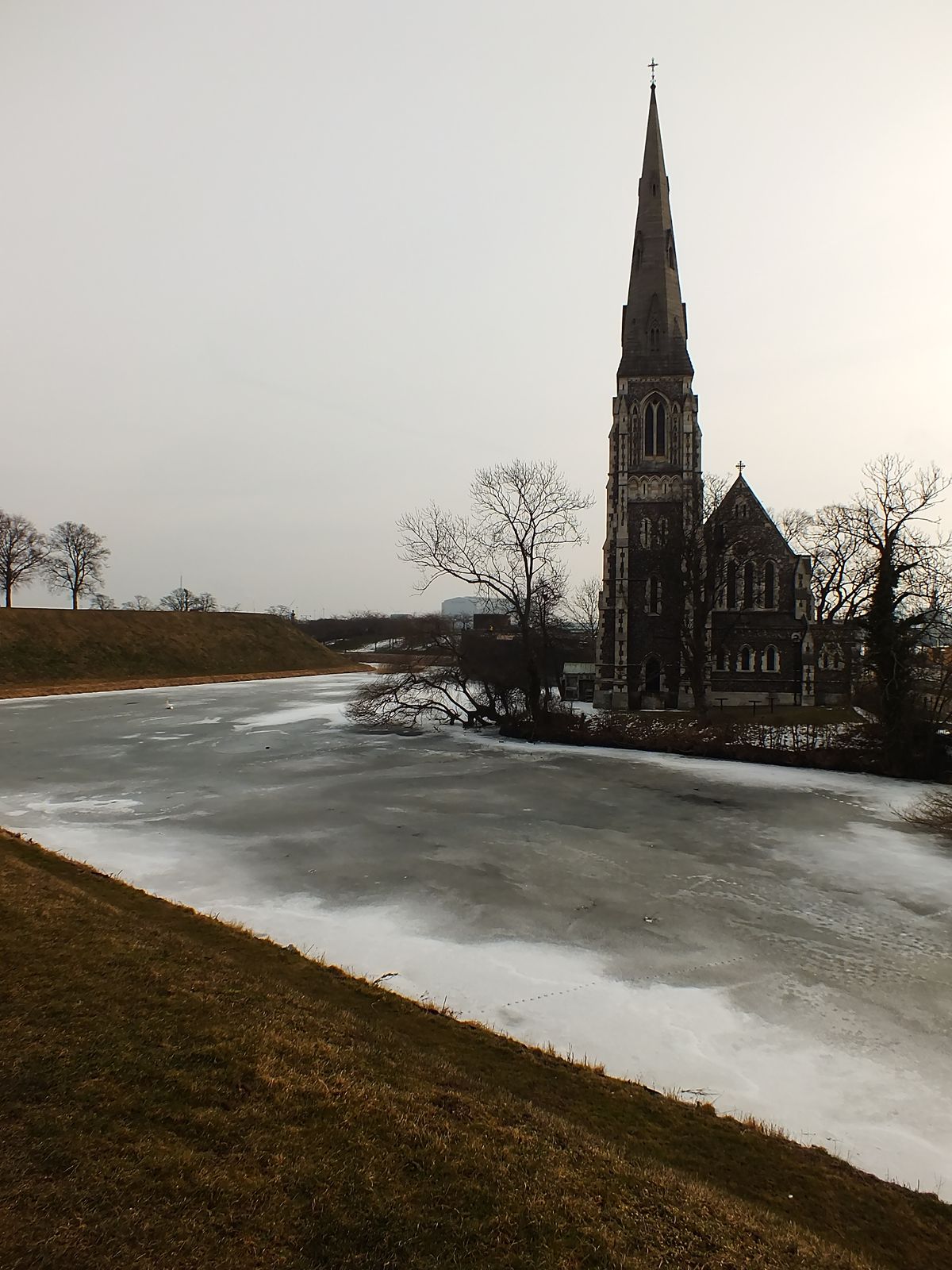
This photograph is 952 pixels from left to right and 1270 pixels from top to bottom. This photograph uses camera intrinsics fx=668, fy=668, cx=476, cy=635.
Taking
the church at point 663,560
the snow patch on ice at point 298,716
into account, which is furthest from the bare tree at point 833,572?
the snow patch on ice at point 298,716

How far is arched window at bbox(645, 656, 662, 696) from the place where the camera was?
34.7 meters

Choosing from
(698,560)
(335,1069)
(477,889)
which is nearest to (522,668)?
(698,560)

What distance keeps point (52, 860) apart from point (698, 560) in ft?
84.2

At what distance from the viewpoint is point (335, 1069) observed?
16.5 feet

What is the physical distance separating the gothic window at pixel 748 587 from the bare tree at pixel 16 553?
219ft

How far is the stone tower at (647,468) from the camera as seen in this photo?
34.5m

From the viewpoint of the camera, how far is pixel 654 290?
3666 cm

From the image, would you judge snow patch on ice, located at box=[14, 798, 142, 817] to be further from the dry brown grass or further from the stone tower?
the stone tower

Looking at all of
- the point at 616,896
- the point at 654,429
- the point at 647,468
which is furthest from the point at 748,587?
the point at 616,896

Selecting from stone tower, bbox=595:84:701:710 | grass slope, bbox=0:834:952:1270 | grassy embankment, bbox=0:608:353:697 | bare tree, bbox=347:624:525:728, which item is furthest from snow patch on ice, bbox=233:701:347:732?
grass slope, bbox=0:834:952:1270

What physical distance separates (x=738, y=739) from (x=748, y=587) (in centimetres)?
1495

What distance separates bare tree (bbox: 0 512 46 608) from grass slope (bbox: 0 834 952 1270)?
73.5 meters

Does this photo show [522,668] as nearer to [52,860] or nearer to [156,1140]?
[52,860]

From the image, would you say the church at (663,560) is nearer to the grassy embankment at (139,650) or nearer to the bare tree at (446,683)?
the bare tree at (446,683)
